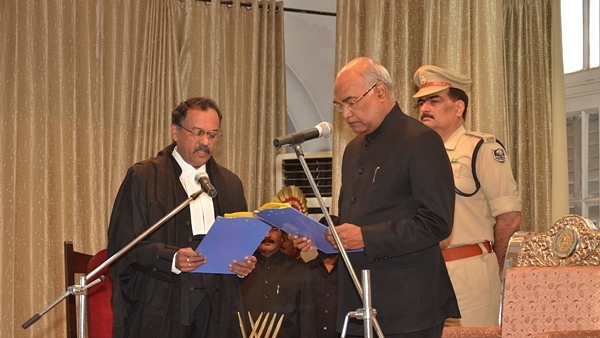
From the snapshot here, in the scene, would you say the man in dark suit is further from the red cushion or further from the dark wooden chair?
the red cushion

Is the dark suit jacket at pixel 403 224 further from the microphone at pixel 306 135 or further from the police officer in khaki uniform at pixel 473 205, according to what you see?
the police officer in khaki uniform at pixel 473 205

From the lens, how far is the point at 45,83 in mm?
5000

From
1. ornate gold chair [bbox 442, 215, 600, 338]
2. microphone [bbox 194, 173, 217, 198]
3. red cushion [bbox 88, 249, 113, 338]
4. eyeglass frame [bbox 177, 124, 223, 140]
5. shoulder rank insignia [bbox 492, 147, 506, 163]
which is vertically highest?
eyeglass frame [bbox 177, 124, 223, 140]

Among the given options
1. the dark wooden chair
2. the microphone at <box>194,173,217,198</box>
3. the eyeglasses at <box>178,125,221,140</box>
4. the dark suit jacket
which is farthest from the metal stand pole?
the dark wooden chair

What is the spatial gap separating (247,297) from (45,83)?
1.68 m

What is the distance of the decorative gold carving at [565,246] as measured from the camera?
3221 millimetres

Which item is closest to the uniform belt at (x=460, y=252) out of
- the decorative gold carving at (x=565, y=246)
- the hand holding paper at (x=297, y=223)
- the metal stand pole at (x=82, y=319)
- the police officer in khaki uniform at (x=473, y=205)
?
the police officer in khaki uniform at (x=473, y=205)

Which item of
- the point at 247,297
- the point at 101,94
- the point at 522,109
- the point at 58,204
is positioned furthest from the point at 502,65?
the point at 58,204

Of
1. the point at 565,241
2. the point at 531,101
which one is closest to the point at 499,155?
the point at 565,241

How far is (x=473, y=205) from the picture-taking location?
149 inches

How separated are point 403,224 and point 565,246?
1.05 metres

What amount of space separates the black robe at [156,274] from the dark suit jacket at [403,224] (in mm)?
684

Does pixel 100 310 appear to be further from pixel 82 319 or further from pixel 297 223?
pixel 297 223

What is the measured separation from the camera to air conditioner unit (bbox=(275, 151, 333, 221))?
5.64 m
